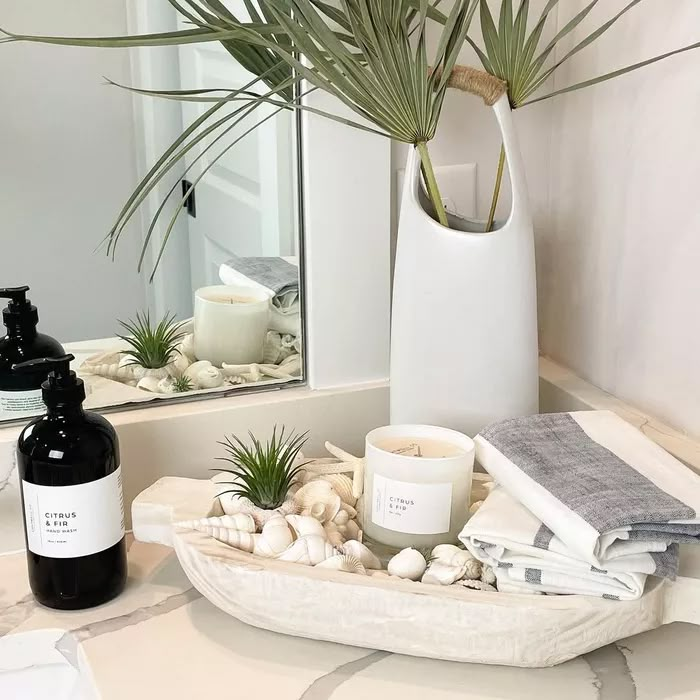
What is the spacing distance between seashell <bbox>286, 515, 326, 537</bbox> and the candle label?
55mm

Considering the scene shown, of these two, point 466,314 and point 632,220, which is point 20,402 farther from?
point 632,220

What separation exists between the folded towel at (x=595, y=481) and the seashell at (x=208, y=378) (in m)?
0.31

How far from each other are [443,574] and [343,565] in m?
0.08

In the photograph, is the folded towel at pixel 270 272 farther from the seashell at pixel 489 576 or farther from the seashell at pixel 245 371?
the seashell at pixel 489 576

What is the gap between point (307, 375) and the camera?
1068mm

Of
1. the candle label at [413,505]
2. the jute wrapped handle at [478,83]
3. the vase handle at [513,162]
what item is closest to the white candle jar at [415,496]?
the candle label at [413,505]

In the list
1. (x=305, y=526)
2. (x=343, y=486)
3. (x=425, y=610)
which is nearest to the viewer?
(x=425, y=610)

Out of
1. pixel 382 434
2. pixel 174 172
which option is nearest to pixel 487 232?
pixel 382 434


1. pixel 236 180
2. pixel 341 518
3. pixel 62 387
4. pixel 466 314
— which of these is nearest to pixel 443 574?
pixel 341 518

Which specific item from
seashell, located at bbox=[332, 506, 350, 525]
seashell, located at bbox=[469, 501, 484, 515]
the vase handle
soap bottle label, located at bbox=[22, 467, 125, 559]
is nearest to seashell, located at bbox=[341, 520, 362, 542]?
seashell, located at bbox=[332, 506, 350, 525]

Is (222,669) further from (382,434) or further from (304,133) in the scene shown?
(304,133)

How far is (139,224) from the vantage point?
0.97m

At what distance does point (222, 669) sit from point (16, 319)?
1.26ft

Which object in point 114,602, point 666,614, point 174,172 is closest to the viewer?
point 666,614
